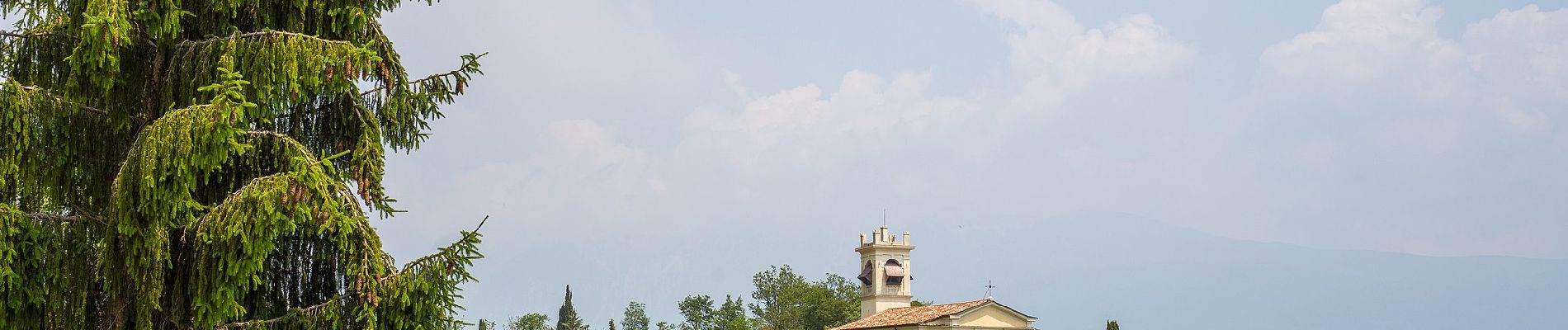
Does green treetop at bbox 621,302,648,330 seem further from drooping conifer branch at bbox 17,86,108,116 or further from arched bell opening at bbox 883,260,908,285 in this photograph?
drooping conifer branch at bbox 17,86,108,116

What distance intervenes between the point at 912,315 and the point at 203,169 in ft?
114

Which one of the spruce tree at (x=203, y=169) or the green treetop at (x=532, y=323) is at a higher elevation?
the green treetop at (x=532, y=323)

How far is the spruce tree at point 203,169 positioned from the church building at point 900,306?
98.5ft

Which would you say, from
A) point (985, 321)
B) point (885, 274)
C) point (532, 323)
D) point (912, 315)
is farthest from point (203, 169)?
point (532, 323)

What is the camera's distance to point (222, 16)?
11.2 metres

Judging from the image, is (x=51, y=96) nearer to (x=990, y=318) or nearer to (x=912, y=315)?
(x=990, y=318)

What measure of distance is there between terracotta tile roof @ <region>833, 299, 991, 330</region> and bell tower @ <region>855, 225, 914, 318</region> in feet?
20.4

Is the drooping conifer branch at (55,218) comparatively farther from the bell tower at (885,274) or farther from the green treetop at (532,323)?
the green treetop at (532,323)

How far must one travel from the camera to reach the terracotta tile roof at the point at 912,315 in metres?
40.5

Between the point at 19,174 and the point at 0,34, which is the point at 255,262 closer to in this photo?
the point at 19,174

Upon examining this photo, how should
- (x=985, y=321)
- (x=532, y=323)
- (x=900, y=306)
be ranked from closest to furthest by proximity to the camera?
1. (x=985, y=321)
2. (x=900, y=306)
3. (x=532, y=323)

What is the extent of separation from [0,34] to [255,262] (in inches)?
124

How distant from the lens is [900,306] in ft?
176

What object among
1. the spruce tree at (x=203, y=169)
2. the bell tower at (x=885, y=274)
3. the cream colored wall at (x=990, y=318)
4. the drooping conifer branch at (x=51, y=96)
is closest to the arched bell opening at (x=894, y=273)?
the bell tower at (x=885, y=274)
